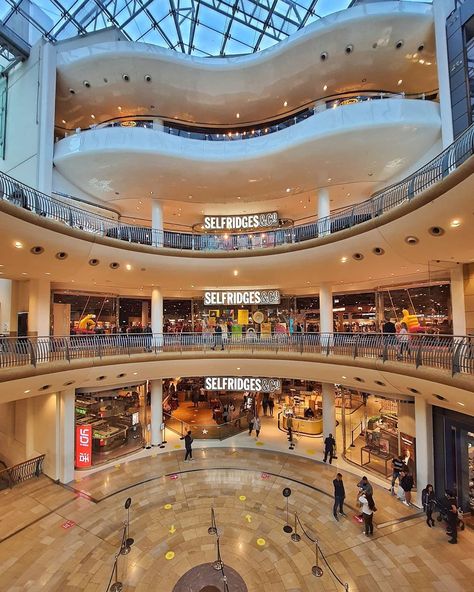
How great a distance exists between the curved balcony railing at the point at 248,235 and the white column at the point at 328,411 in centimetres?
782

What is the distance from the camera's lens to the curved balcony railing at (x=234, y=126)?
15.8 m

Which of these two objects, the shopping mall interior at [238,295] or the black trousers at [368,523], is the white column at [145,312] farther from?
the black trousers at [368,523]

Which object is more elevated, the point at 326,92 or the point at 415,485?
the point at 326,92

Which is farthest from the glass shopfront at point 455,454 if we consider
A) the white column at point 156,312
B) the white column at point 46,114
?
the white column at point 46,114

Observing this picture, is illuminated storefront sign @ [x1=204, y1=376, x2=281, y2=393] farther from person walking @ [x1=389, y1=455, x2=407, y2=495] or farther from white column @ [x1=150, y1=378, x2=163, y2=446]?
person walking @ [x1=389, y1=455, x2=407, y2=495]

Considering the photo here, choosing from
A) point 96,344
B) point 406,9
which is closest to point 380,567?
point 96,344

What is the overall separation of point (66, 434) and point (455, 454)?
1531 cm

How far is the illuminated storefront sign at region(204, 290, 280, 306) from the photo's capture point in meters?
17.8

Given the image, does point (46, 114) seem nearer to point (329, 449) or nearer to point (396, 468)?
point (329, 449)

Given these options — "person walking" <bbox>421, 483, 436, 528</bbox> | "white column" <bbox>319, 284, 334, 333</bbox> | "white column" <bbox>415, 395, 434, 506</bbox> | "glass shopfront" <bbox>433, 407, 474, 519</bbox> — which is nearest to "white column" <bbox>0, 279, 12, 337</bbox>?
"white column" <bbox>319, 284, 334, 333</bbox>

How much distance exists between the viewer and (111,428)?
50.7 ft

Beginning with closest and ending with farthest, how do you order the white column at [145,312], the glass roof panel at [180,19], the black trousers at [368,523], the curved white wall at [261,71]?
the black trousers at [368,523], the curved white wall at [261,71], the glass roof panel at [180,19], the white column at [145,312]

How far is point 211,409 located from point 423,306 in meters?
14.3

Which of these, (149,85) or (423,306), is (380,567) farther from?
(149,85)
